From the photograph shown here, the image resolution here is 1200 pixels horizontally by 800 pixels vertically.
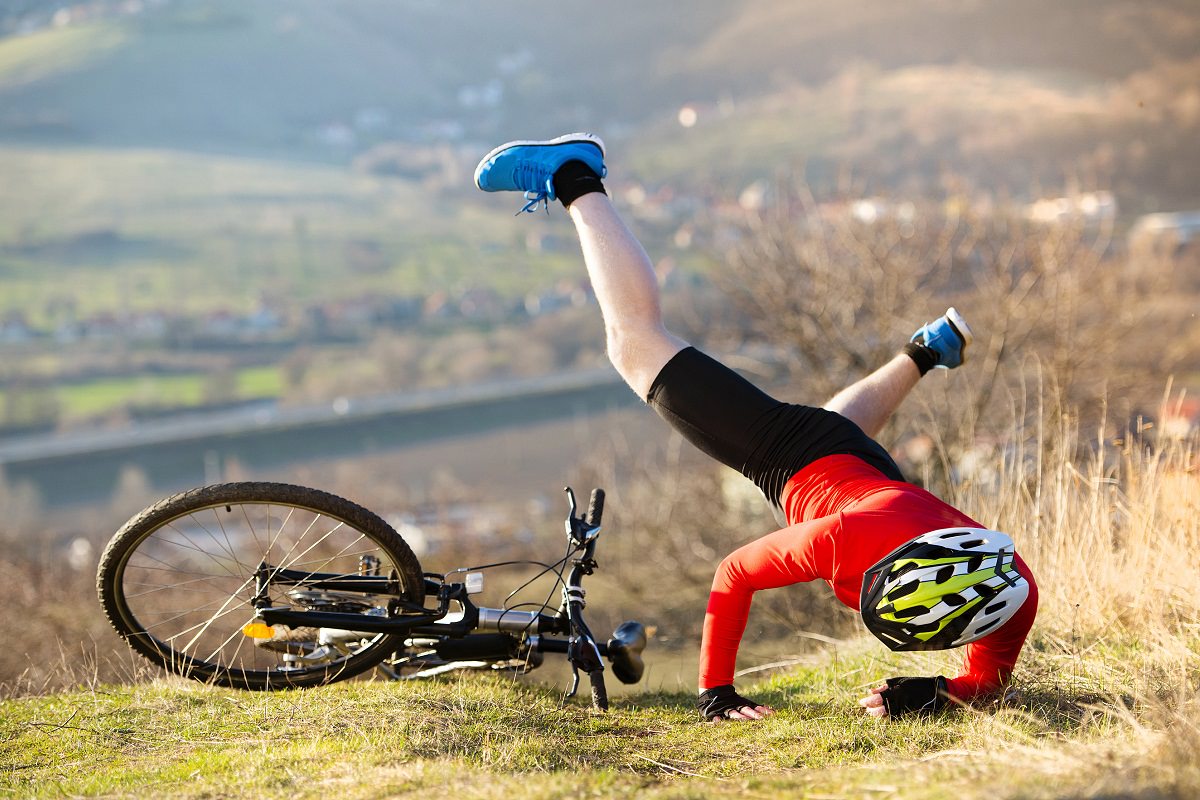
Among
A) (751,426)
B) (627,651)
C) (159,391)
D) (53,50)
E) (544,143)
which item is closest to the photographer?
(751,426)

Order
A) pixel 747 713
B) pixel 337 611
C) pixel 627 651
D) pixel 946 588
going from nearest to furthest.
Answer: pixel 946 588, pixel 747 713, pixel 337 611, pixel 627 651

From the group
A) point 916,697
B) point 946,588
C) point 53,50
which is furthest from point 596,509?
point 53,50

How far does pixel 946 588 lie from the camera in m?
2.37

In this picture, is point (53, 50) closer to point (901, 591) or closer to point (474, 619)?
point (474, 619)

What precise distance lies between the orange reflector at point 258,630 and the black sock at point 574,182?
1756 mm

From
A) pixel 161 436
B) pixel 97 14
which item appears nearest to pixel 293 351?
pixel 161 436

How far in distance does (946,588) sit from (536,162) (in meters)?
2.00

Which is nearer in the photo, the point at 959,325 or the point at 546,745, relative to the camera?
the point at 546,745

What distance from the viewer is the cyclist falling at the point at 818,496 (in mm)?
2424

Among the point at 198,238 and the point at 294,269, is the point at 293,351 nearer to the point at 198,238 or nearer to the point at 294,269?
the point at 294,269

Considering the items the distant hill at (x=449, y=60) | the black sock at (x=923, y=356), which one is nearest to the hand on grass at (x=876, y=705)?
the black sock at (x=923, y=356)

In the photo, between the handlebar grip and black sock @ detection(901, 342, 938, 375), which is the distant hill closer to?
black sock @ detection(901, 342, 938, 375)

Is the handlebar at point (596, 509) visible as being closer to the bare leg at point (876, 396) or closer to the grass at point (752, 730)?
the grass at point (752, 730)

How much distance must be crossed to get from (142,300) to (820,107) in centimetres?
5162
